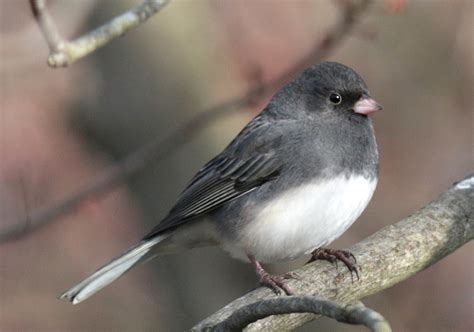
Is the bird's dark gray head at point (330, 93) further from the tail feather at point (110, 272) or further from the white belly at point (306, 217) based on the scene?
the tail feather at point (110, 272)

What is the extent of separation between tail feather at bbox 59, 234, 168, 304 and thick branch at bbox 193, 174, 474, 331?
0.82 metres

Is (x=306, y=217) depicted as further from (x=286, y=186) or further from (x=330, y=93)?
(x=330, y=93)

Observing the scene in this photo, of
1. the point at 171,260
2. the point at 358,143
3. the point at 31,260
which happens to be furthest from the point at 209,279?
the point at 31,260

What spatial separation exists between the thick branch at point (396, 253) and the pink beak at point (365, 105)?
1.62 ft

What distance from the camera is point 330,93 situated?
379 cm

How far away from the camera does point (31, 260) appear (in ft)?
21.1

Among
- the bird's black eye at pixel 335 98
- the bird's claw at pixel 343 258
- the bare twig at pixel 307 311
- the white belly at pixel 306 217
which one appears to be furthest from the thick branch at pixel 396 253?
the bird's black eye at pixel 335 98

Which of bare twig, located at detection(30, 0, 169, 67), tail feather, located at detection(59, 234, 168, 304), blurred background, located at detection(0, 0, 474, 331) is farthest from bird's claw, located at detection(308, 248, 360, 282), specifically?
blurred background, located at detection(0, 0, 474, 331)

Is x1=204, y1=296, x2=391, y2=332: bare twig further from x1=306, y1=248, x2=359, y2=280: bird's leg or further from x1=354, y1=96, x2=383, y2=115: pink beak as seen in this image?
x1=354, y1=96, x2=383, y2=115: pink beak

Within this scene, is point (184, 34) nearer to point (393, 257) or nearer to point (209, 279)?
point (209, 279)

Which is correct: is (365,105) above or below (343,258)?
above

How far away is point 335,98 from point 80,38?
1.46 meters

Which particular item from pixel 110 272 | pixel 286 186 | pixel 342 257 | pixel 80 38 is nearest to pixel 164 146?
pixel 110 272

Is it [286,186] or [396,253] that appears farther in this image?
[286,186]
